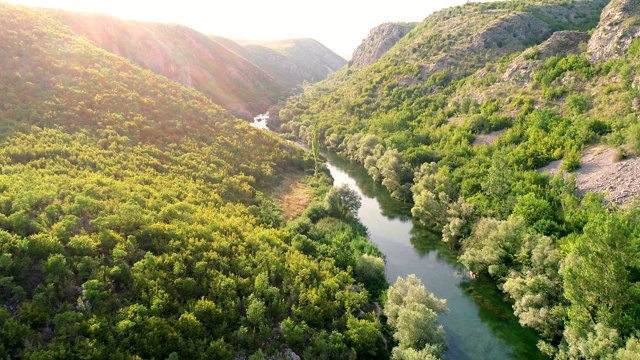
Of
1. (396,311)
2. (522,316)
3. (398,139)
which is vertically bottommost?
(396,311)

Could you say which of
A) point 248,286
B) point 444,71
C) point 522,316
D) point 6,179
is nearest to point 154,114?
point 6,179

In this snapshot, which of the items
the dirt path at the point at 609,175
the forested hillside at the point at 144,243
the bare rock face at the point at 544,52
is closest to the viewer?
the forested hillside at the point at 144,243

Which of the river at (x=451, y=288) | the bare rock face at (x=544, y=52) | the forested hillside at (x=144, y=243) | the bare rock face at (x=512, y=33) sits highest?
the bare rock face at (x=512, y=33)

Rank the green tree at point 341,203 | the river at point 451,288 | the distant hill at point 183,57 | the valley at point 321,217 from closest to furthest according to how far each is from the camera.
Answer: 1. the valley at point 321,217
2. the river at point 451,288
3. the green tree at point 341,203
4. the distant hill at point 183,57

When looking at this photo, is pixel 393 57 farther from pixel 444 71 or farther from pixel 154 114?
pixel 154 114

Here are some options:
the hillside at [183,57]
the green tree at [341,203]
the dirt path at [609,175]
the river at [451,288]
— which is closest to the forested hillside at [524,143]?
the dirt path at [609,175]

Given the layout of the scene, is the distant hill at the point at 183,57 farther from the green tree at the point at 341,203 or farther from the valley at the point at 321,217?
the green tree at the point at 341,203

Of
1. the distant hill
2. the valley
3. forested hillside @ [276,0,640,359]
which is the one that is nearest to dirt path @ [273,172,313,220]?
the valley
